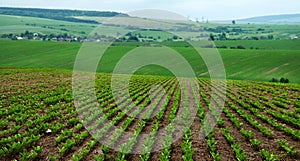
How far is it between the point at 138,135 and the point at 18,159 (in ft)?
14.2

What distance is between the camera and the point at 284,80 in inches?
2079

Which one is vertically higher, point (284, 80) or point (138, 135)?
point (138, 135)

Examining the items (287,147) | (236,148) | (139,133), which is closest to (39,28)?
(139,133)

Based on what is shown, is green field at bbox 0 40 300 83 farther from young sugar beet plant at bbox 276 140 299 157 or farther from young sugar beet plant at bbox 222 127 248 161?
young sugar beet plant at bbox 276 140 299 157

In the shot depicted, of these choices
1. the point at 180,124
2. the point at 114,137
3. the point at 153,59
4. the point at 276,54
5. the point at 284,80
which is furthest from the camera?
the point at 276,54

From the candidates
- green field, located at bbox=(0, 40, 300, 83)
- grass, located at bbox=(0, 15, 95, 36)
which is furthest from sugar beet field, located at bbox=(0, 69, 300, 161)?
grass, located at bbox=(0, 15, 95, 36)

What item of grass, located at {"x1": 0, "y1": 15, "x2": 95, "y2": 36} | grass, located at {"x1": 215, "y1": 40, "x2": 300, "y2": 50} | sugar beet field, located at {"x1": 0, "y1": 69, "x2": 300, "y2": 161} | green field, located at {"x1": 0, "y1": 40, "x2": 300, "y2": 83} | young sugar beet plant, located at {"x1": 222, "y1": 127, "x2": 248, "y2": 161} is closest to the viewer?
young sugar beet plant, located at {"x1": 222, "y1": 127, "x2": 248, "y2": 161}

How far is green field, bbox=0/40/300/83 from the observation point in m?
62.0

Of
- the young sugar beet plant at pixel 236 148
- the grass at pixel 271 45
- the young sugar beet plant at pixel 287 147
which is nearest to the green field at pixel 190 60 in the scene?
the grass at pixel 271 45

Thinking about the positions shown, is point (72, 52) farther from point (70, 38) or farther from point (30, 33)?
point (30, 33)

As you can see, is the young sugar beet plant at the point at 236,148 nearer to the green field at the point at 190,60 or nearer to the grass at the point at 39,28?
the green field at the point at 190,60

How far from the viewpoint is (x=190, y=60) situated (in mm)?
80000

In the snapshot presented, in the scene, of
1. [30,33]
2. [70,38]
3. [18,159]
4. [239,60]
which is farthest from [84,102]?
[30,33]

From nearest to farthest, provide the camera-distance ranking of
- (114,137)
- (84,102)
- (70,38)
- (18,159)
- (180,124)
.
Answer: (18,159)
(114,137)
(180,124)
(84,102)
(70,38)
